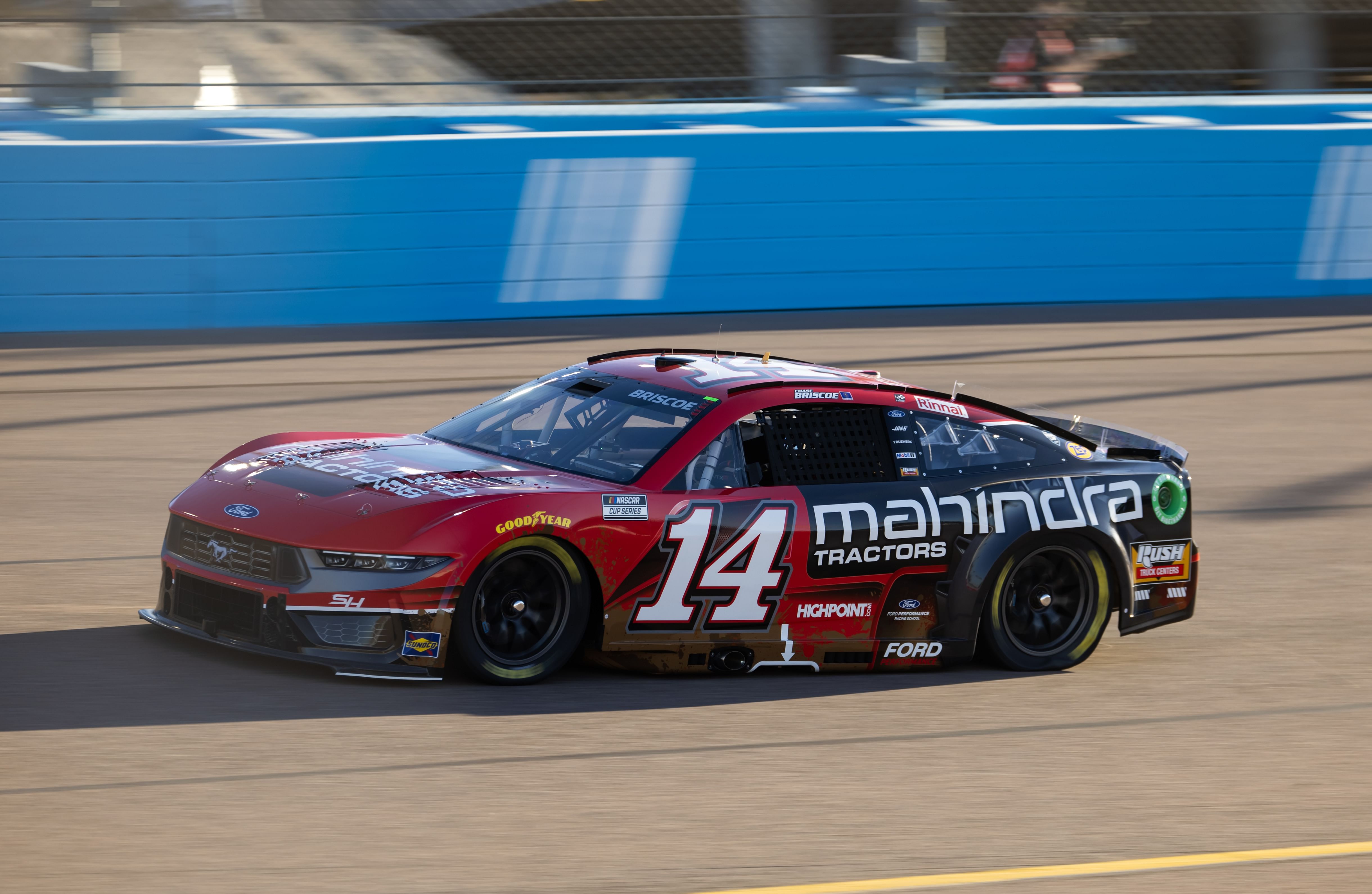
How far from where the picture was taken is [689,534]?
23.2 feet

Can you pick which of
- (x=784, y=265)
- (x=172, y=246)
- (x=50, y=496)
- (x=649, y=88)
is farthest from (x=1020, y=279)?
(x=50, y=496)

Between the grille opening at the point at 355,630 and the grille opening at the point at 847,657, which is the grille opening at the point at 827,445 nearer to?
the grille opening at the point at 847,657

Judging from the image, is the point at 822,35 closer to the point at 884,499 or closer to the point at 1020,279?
the point at 1020,279

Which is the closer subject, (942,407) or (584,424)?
(584,424)

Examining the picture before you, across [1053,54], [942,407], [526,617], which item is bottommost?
[526,617]

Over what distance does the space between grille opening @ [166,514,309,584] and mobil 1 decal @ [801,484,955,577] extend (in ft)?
6.60

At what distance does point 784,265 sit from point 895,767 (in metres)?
12.2

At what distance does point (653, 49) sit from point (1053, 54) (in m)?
4.63

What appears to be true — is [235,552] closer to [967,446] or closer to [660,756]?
[660,756]

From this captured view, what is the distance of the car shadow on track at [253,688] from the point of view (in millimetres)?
6512

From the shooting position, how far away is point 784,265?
18188mm

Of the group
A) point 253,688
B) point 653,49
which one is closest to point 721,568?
point 253,688

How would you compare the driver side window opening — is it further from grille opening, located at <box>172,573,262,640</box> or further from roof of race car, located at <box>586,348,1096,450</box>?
grille opening, located at <box>172,573,262,640</box>

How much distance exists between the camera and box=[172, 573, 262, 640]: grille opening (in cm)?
677
